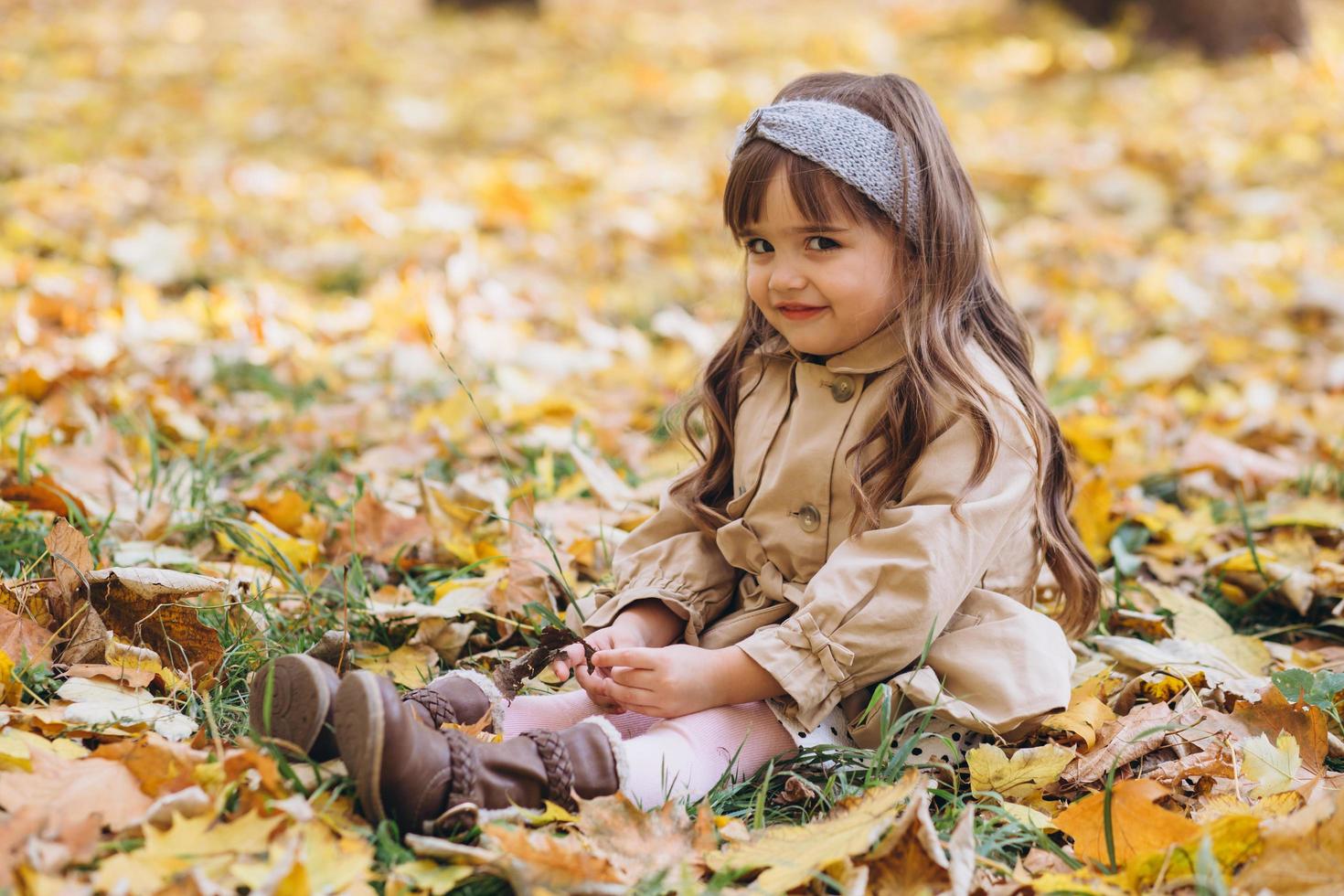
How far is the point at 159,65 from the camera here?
288 inches

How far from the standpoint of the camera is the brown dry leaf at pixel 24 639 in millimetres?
1768

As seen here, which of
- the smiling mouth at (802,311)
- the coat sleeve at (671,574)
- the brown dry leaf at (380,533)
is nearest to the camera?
the smiling mouth at (802,311)

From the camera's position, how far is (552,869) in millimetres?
1403

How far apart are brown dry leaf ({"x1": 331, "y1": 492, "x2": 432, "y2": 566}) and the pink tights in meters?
0.60

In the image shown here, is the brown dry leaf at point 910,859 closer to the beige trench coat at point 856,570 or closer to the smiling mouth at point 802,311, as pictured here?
the beige trench coat at point 856,570

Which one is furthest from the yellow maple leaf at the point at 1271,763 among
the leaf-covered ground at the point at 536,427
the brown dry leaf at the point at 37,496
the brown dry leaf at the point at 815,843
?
the brown dry leaf at the point at 37,496

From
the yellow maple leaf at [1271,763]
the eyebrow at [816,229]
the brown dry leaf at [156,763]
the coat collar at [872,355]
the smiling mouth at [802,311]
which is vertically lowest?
the yellow maple leaf at [1271,763]

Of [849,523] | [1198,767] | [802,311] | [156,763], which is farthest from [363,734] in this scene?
[1198,767]

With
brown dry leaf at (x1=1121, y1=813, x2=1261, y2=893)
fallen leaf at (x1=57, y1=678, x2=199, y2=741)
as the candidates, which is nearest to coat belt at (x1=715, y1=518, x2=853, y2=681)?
brown dry leaf at (x1=1121, y1=813, x2=1261, y2=893)

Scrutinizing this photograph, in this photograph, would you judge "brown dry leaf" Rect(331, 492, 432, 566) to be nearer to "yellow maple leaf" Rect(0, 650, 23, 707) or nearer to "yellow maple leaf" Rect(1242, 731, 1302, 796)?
"yellow maple leaf" Rect(0, 650, 23, 707)

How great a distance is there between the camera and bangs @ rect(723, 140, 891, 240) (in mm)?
1767

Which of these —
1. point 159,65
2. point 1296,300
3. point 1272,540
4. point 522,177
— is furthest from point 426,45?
point 1272,540

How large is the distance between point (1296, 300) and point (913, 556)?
314cm

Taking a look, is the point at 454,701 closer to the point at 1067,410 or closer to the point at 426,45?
the point at 1067,410
